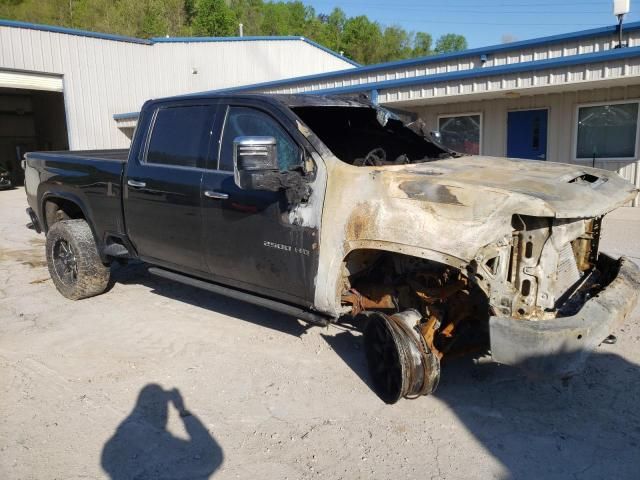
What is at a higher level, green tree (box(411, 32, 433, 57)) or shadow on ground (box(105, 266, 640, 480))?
green tree (box(411, 32, 433, 57))

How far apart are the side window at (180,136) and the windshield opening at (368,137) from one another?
39.9 inches

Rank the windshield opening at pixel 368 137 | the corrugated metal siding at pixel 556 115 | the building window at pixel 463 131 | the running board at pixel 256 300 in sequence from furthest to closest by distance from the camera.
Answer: the building window at pixel 463 131, the corrugated metal siding at pixel 556 115, the windshield opening at pixel 368 137, the running board at pixel 256 300

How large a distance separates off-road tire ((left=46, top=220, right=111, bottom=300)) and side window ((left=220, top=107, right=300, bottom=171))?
7.36 feet

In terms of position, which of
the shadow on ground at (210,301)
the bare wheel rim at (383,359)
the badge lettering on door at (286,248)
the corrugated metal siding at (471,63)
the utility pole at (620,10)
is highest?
the utility pole at (620,10)

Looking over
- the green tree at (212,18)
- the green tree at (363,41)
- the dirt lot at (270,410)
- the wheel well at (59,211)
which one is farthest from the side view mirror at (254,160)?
the green tree at (363,41)

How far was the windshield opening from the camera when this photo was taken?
4.69 m

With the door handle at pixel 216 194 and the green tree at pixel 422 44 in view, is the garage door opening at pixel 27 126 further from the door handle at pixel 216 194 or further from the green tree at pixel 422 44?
the green tree at pixel 422 44

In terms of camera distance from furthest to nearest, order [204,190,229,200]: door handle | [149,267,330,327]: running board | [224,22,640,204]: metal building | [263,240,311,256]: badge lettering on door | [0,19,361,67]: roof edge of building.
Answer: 1. [0,19,361,67]: roof edge of building
2. [224,22,640,204]: metal building
3. [204,190,229,200]: door handle
4. [149,267,330,327]: running board
5. [263,240,311,256]: badge lettering on door

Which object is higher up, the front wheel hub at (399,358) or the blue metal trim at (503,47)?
the blue metal trim at (503,47)

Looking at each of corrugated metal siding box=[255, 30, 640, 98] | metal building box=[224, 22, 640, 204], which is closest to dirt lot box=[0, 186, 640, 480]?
metal building box=[224, 22, 640, 204]

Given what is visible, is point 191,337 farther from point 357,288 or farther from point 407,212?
point 407,212

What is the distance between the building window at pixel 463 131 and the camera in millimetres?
12672

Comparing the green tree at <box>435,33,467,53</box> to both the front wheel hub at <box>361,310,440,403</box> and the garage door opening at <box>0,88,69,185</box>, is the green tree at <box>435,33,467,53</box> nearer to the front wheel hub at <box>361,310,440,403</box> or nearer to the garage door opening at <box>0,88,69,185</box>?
the garage door opening at <box>0,88,69,185</box>

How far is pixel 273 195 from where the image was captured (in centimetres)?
382
